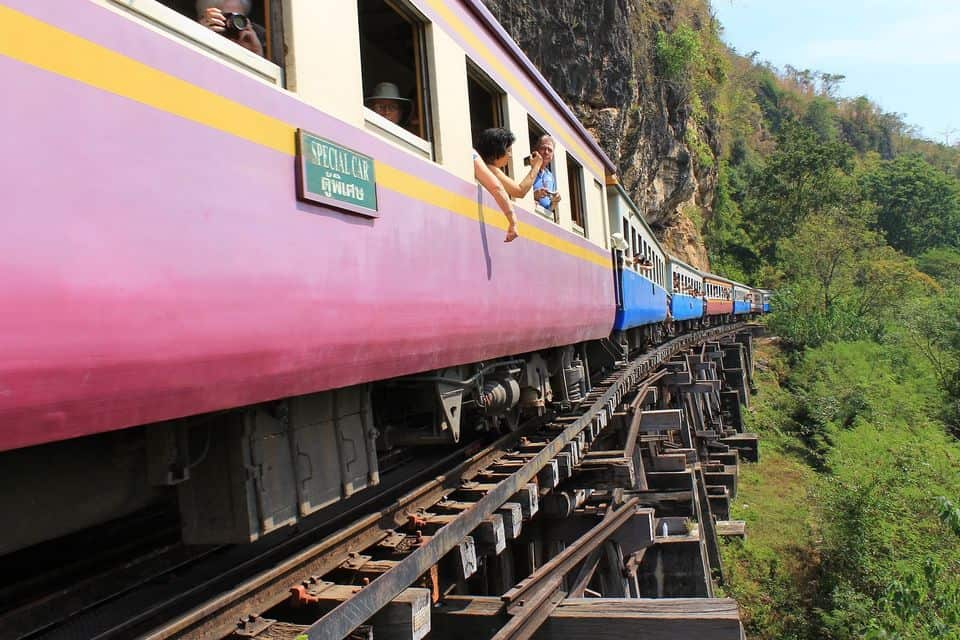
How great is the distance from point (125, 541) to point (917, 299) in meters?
41.3

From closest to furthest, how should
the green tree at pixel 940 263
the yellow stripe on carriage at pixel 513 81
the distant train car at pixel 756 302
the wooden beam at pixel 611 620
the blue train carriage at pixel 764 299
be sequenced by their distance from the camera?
1. the wooden beam at pixel 611 620
2. the yellow stripe on carriage at pixel 513 81
3. the distant train car at pixel 756 302
4. the blue train carriage at pixel 764 299
5. the green tree at pixel 940 263

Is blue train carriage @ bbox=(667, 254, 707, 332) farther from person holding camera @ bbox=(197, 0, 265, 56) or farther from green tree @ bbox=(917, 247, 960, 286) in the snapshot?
green tree @ bbox=(917, 247, 960, 286)

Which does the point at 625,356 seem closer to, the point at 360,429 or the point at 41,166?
the point at 360,429

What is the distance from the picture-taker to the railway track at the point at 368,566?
7.72 ft

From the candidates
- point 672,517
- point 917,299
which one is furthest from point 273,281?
point 917,299

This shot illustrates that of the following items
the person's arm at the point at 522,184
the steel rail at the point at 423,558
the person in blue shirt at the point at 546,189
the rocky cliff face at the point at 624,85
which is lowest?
the steel rail at the point at 423,558

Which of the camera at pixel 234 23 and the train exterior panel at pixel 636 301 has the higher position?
the camera at pixel 234 23

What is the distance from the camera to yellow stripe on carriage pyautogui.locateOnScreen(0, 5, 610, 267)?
1526 mm

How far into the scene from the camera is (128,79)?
1.78 metres

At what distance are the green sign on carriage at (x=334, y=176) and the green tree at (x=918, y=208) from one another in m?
75.1

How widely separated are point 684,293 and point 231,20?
18318mm

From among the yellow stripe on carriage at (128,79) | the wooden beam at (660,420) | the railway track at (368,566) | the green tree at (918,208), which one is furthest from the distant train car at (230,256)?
the green tree at (918,208)

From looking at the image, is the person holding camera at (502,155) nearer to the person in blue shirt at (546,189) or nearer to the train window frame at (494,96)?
the train window frame at (494,96)

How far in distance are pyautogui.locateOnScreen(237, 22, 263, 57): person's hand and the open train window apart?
2.36 feet
